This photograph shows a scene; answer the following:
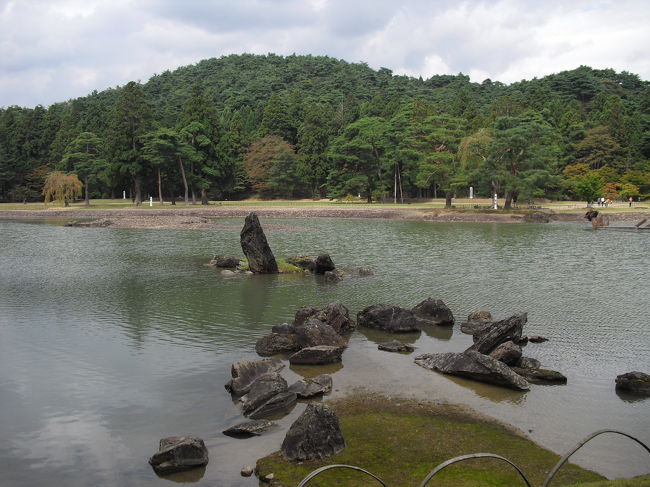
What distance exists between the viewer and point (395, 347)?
1208 cm

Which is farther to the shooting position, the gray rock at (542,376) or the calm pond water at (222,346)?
the gray rock at (542,376)

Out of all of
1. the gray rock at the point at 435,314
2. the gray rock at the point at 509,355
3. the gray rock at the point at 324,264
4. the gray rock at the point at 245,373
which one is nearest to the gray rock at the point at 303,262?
the gray rock at the point at 324,264

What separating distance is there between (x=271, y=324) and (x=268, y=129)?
235 ft

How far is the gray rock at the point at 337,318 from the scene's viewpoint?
13228 millimetres

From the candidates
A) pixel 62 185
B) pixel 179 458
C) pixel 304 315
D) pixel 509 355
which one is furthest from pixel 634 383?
pixel 62 185

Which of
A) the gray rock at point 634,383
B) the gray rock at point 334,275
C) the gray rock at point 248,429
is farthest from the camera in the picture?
the gray rock at point 334,275

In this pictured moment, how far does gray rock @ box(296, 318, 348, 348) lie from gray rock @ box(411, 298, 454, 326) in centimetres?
311

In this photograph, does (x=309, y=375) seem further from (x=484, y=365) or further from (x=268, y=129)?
(x=268, y=129)

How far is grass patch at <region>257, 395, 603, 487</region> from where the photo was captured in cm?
671

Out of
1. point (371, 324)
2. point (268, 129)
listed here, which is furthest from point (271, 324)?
point (268, 129)

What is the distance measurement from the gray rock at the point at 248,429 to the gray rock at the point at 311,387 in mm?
1215

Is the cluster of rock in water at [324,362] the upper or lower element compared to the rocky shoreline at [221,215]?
lower

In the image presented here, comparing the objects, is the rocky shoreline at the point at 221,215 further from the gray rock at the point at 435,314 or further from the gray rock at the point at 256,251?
the gray rock at the point at 435,314

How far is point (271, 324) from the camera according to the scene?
1430cm
